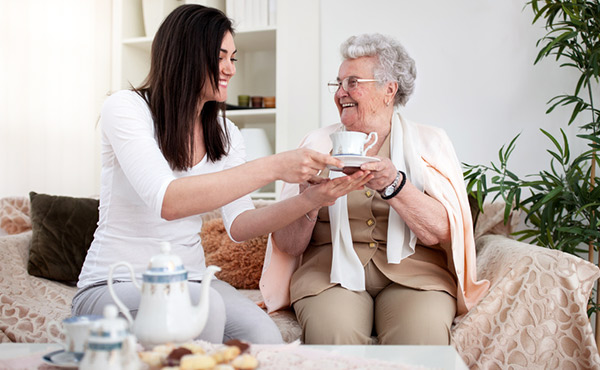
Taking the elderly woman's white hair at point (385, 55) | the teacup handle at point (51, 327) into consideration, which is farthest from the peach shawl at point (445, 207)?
the teacup handle at point (51, 327)

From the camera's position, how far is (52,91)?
9.94ft

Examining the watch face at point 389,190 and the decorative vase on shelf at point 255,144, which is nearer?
the watch face at point 389,190

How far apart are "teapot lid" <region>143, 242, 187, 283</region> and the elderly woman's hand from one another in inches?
27.4

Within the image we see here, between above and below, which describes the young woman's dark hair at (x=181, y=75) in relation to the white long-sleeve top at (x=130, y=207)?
above

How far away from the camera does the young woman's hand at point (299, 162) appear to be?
1394mm

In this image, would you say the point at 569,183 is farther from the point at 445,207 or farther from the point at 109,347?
the point at 109,347

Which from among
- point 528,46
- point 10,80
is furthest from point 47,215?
point 528,46

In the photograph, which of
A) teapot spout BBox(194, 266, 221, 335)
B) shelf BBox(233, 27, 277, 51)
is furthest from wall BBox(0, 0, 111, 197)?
teapot spout BBox(194, 266, 221, 335)

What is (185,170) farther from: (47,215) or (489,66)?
(489,66)

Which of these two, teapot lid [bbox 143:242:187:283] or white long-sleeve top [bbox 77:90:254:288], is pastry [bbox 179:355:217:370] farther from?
white long-sleeve top [bbox 77:90:254:288]

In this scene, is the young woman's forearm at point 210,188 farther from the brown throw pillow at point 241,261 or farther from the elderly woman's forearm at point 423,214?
the brown throw pillow at point 241,261

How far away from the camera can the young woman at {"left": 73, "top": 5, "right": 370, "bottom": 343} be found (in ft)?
4.44

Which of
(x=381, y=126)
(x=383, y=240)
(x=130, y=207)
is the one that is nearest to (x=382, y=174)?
(x=383, y=240)

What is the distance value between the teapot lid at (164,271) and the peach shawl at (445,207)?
37.7 inches
